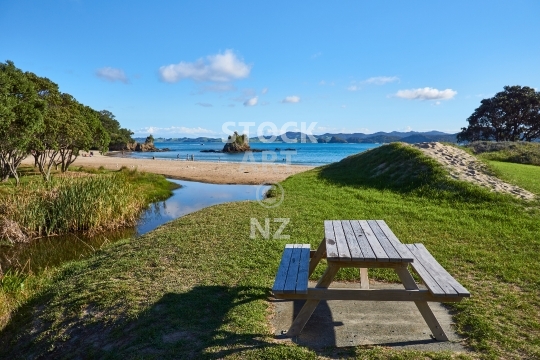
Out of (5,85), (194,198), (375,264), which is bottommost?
(194,198)

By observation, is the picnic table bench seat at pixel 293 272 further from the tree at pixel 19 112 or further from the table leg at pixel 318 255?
the tree at pixel 19 112

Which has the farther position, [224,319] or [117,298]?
[117,298]

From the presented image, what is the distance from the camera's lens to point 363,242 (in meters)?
4.11

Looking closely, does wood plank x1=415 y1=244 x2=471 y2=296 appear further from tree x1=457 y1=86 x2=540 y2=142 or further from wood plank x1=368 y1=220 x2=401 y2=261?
tree x1=457 y1=86 x2=540 y2=142

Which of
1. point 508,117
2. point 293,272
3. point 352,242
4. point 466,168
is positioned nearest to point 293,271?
point 293,272

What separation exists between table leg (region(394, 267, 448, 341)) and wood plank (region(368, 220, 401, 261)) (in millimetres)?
210

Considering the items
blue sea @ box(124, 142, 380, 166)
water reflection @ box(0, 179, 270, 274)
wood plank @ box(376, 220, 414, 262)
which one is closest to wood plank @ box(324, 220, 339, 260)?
wood plank @ box(376, 220, 414, 262)

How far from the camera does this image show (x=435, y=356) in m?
3.49

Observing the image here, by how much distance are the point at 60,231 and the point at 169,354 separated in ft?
30.3

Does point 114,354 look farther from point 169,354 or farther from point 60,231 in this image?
point 60,231

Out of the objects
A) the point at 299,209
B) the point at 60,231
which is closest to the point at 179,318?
the point at 299,209

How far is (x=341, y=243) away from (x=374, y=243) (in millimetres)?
378

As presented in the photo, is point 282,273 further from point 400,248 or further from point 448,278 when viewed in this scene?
point 448,278

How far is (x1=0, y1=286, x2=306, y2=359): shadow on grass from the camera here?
3.71 metres
